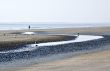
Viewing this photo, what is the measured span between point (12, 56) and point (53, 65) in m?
7.17

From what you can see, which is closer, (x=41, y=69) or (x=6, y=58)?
(x=41, y=69)

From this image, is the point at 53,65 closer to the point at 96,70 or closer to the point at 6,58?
the point at 96,70

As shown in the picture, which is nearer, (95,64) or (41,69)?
(41,69)

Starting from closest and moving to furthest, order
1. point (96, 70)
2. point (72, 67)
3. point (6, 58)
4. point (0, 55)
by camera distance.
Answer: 1. point (96, 70)
2. point (72, 67)
3. point (6, 58)
4. point (0, 55)

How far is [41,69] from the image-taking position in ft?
68.2

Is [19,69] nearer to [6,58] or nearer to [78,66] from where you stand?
[78,66]

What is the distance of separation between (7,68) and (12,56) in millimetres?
6939

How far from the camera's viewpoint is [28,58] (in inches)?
1093

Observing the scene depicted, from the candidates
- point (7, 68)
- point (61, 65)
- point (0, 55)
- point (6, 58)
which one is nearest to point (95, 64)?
point (61, 65)

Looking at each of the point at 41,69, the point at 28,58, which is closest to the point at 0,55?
the point at 28,58

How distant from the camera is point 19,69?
20.9 m

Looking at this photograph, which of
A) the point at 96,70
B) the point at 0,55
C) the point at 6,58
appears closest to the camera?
the point at 96,70

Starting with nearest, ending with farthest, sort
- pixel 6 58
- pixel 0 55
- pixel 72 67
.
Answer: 1. pixel 72 67
2. pixel 6 58
3. pixel 0 55

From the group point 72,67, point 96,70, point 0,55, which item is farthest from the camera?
point 0,55
